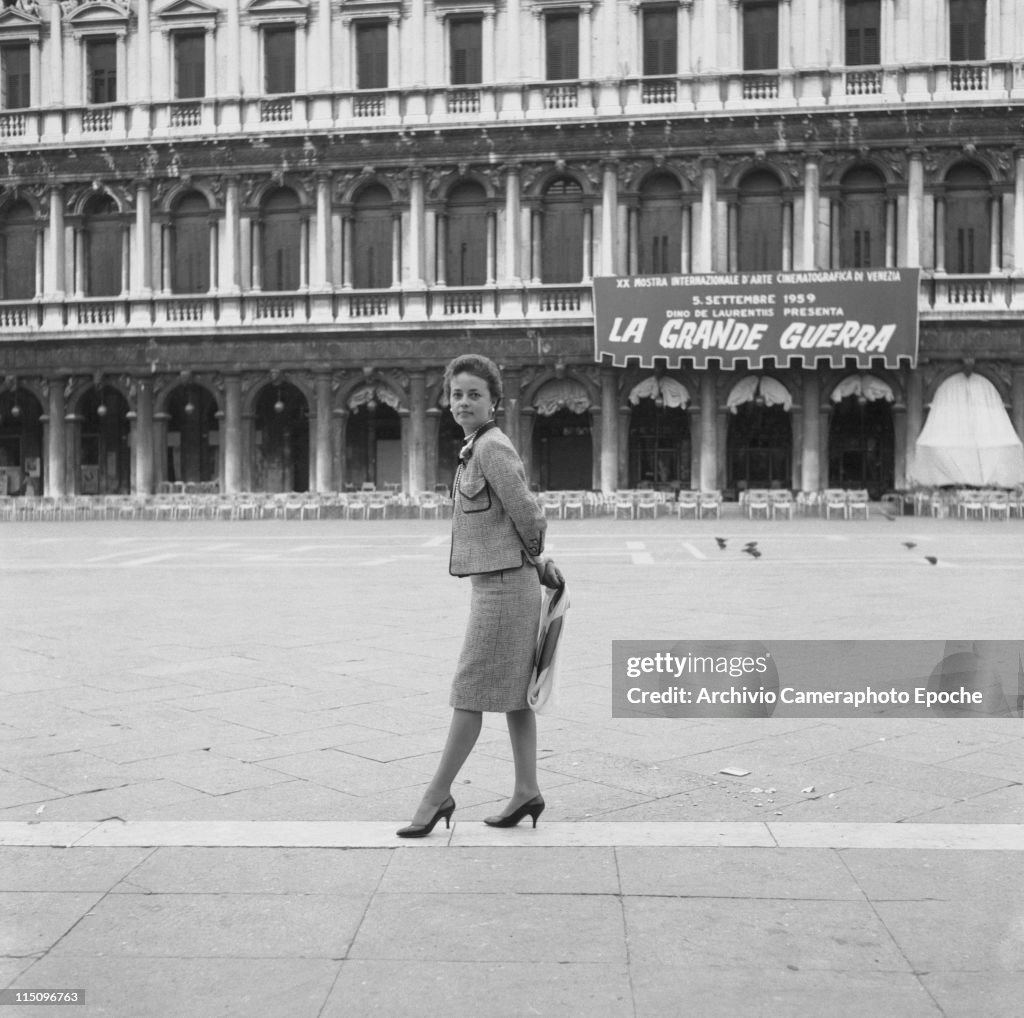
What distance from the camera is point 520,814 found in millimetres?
5250

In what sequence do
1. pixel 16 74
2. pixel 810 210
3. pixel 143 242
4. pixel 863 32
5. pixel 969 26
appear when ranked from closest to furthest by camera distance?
pixel 969 26 < pixel 810 210 < pixel 863 32 < pixel 143 242 < pixel 16 74

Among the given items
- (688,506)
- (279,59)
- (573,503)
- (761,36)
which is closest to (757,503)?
(688,506)

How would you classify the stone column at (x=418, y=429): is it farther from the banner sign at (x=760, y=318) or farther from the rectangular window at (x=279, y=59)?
the rectangular window at (x=279, y=59)

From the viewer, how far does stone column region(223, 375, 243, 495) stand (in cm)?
3409

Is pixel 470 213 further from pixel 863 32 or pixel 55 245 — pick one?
pixel 55 245

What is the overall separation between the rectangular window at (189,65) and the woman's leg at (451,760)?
106 ft

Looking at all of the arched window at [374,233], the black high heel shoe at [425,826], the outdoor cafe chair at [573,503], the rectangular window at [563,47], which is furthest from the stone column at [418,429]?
the black high heel shoe at [425,826]

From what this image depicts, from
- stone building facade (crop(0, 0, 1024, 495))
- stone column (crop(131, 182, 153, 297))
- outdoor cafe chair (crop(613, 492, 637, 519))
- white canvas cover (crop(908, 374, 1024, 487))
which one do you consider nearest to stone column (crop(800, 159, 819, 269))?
stone building facade (crop(0, 0, 1024, 495))

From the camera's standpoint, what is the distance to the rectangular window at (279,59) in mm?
34094

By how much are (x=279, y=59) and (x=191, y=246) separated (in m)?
5.16

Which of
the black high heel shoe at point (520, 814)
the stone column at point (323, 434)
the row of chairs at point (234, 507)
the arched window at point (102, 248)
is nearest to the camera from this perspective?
the black high heel shoe at point (520, 814)

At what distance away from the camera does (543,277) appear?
109 ft

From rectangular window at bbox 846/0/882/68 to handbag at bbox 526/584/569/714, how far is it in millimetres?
29767

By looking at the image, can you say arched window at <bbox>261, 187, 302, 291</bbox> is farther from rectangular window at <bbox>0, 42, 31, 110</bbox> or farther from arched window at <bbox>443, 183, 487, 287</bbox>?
rectangular window at <bbox>0, 42, 31, 110</bbox>
